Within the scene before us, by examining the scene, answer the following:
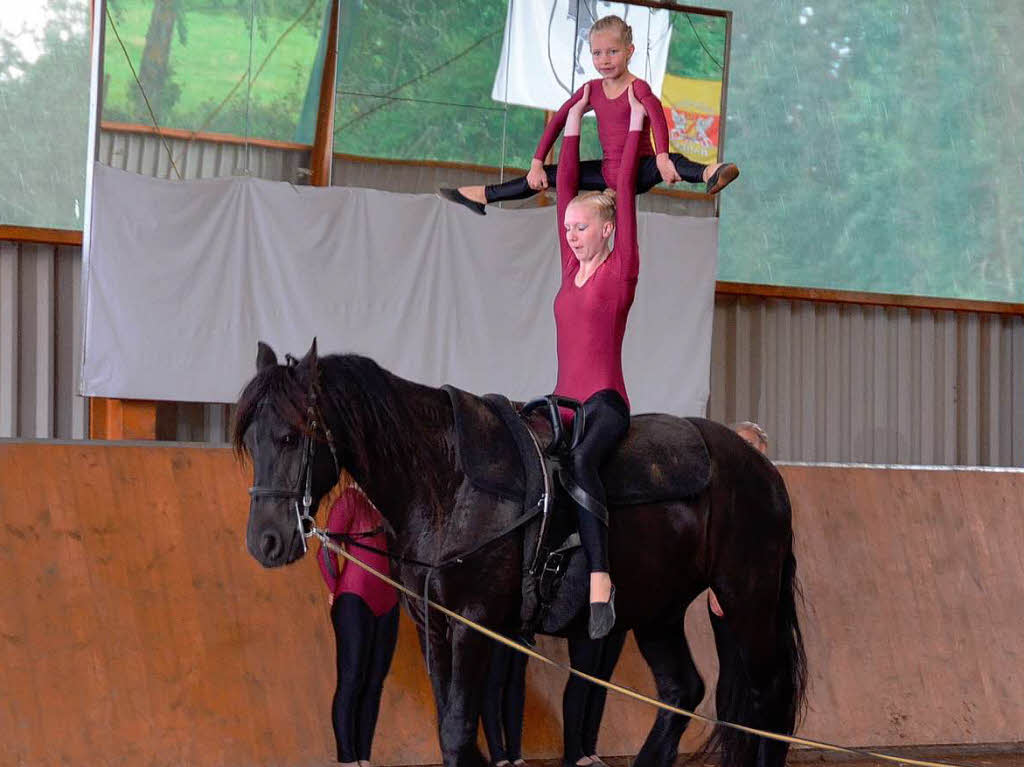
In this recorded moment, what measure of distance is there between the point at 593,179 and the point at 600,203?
39 cm

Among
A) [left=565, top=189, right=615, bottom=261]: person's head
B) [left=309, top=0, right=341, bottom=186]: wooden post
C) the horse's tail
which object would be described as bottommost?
the horse's tail

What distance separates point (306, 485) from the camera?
3.13m

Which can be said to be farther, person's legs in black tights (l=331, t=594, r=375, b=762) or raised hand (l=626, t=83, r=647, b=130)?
person's legs in black tights (l=331, t=594, r=375, b=762)

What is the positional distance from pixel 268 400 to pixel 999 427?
29.4 feet

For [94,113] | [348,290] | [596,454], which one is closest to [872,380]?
[348,290]

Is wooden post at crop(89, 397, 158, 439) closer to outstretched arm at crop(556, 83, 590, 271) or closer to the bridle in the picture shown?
outstretched arm at crop(556, 83, 590, 271)

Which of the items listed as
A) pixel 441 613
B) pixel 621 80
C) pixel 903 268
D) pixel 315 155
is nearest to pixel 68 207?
pixel 315 155

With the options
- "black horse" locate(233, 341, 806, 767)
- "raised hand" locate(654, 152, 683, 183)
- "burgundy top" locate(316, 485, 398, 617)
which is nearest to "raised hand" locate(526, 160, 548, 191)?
"raised hand" locate(654, 152, 683, 183)

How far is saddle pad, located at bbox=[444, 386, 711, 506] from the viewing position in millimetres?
3395

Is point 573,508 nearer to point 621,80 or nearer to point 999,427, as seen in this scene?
point 621,80

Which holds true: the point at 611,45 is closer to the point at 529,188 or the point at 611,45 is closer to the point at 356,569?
the point at 529,188

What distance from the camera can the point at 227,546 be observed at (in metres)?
5.00

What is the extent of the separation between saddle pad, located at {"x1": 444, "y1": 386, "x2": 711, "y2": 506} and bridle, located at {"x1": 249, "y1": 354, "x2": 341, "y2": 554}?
422mm

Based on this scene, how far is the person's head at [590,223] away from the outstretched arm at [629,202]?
43 millimetres
